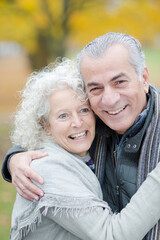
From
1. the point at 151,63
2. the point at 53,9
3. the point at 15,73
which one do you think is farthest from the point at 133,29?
the point at 151,63

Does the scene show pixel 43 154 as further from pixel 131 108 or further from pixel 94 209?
pixel 131 108

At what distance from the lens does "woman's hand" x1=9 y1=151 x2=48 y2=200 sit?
2137 millimetres

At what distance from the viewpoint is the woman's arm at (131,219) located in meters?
1.93

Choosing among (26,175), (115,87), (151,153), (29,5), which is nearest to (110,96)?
(115,87)

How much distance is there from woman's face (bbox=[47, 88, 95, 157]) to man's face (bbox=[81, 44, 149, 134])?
111 millimetres

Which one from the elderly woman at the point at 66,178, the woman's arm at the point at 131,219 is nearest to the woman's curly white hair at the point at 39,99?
the elderly woman at the point at 66,178

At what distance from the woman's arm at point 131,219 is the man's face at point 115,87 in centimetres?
54

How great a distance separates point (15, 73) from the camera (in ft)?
98.2

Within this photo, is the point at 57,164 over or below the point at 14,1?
below

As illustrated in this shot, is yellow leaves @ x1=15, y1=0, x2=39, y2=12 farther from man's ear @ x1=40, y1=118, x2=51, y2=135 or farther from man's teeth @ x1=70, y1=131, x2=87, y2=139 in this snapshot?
man's teeth @ x1=70, y1=131, x2=87, y2=139

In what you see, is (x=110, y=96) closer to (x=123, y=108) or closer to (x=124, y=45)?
(x=123, y=108)

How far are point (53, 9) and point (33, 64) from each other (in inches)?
93.3

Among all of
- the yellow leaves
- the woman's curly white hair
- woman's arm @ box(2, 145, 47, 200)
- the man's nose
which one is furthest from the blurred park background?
the man's nose

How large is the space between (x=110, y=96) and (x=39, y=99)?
563 mm
